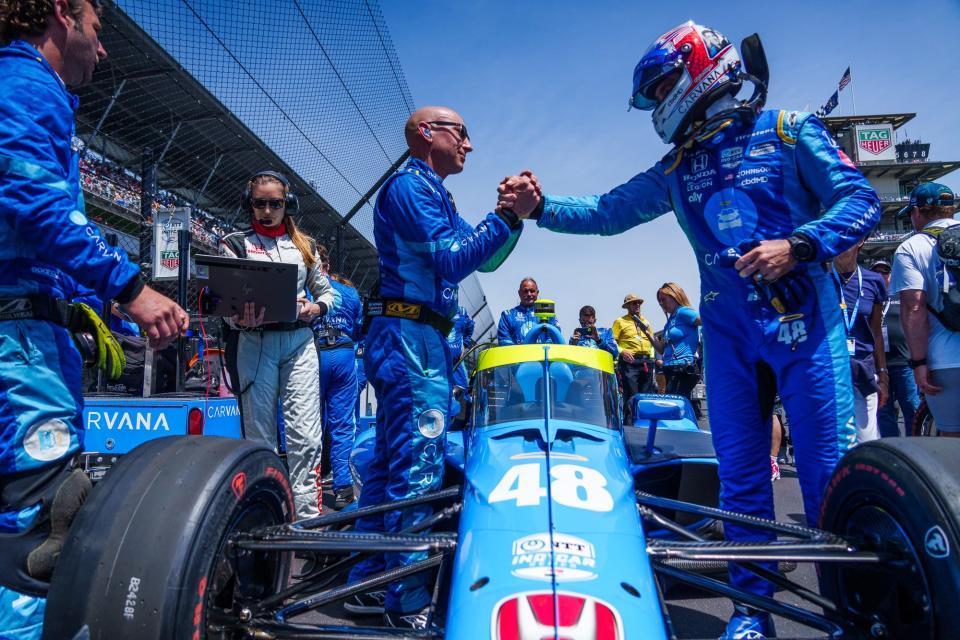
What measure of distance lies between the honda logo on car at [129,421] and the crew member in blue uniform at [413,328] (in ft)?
6.61

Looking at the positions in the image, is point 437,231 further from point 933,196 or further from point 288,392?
point 933,196

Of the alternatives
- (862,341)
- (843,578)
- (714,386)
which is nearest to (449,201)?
(714,386)

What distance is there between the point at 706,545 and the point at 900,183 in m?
64.9

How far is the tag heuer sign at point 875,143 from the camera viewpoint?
5169cm

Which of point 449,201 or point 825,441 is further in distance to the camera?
point 449,201

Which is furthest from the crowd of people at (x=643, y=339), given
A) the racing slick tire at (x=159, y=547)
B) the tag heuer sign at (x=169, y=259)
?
the racing slick tire at (x=159, y=547)

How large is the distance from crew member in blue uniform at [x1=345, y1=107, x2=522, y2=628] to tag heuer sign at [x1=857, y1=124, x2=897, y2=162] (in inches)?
2351

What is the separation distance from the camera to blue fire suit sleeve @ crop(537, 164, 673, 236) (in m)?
2.75

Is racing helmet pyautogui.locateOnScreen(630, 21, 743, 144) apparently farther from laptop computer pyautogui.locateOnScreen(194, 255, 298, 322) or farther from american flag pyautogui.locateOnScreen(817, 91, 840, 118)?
american flag pyautogui.locateOnScreen(817, 91, 840, 118)

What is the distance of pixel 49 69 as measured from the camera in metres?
1.74

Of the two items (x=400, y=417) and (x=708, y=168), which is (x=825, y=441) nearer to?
(x=708, y=168)

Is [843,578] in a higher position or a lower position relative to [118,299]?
lower

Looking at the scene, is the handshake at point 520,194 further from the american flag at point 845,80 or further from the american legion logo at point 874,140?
the american legion logo at point 874,140

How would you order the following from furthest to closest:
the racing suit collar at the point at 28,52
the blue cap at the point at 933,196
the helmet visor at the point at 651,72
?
the blue cap at the point at 933,196 < the helmet visor at the point at 651,72 < the racing suit collar at the point at 28,52
